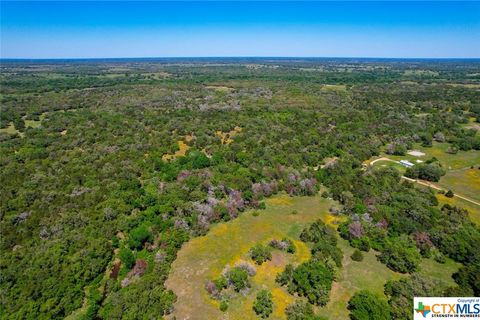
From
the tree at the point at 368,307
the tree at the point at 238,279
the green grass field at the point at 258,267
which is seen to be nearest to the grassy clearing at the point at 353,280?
the green grass field at the point at 258,267

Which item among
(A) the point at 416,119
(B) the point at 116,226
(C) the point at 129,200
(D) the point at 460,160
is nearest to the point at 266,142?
(C) the point at 129,200

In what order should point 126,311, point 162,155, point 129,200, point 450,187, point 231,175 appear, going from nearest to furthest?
point 126,311 → point 129,200 → point 231,175 → point 450,187 → point 162,155

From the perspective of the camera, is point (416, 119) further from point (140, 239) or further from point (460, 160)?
point (140, 239)

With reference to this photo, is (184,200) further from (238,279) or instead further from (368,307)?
(368,307)

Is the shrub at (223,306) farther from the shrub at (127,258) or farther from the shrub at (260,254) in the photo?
the shrub at (127,258)

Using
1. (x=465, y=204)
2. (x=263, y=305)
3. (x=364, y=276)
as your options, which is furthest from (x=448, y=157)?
(x=263, y=305)

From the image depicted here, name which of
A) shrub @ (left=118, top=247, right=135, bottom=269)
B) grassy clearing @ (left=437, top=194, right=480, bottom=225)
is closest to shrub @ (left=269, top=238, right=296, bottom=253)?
shrub @ (left=118, top=247, right=135, bottom=269)
